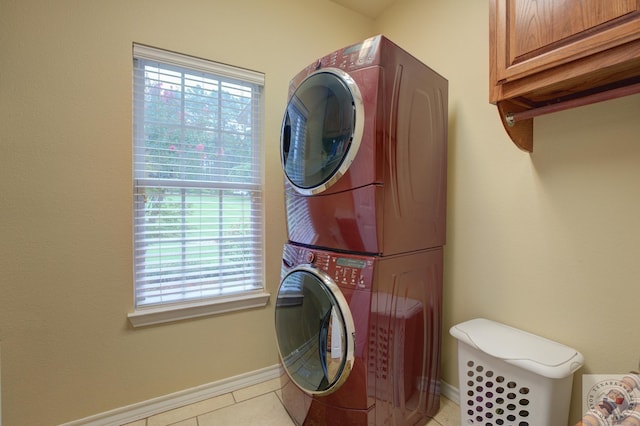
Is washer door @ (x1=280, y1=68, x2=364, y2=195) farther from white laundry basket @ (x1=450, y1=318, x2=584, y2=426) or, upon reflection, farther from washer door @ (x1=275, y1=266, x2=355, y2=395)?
white laundry basket @ (x1=450, y1=318, x2=584, y2=426)

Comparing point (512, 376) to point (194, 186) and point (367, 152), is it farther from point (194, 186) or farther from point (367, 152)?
point (194, 186)

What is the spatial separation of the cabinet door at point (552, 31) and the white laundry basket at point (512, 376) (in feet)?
3.52

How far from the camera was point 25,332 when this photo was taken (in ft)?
4.37

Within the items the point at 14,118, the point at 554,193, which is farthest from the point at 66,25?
the point at 554,193

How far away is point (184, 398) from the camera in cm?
167

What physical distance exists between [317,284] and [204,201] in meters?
0.91

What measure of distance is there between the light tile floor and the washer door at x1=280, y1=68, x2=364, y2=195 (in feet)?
4.15

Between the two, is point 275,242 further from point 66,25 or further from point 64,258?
point 66,25

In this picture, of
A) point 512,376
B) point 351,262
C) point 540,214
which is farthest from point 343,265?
point 540,214

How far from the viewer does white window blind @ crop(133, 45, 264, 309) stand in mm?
1587

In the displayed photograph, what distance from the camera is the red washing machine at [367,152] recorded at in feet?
3.90

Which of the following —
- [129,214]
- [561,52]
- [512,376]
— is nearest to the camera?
[561,52]

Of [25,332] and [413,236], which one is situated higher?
[413,236]

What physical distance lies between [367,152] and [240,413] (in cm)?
158
